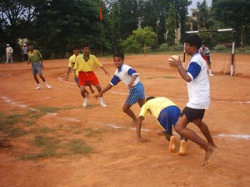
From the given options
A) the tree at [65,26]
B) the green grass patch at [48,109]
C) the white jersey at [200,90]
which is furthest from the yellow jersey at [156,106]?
the tree at [65,26]

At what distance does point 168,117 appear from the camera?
4.62 metres

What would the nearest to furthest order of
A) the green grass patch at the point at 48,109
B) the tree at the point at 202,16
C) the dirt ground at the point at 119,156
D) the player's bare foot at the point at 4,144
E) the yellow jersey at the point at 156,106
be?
the dirt ground at the point at 119,156, the yellow jersey at the point at 156,106, the player's bare foot at the point at 4,144, the green grass patch at the point at 48,109, the tree at the point at 202,16

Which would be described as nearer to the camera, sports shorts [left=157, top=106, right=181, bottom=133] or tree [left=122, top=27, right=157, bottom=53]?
sports shorts [left=157, top=106, right=181, bottom=133]

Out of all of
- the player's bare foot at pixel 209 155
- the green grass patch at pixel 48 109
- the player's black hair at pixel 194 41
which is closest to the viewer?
the player's black hair at pixel 194 41

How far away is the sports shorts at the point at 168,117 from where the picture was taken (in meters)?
4.62

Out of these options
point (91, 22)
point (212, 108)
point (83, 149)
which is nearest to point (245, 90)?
point (212, 108)

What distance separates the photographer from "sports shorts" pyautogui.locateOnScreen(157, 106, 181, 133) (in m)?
4.62

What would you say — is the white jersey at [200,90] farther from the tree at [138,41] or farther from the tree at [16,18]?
the tree at [138,41]

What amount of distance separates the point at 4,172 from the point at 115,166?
4.94 ft

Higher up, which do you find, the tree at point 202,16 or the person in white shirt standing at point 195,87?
the tree at point 202,16

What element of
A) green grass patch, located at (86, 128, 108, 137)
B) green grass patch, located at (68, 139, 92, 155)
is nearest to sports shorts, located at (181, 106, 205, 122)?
green grass patch, located at (68, 139, 92, 155)

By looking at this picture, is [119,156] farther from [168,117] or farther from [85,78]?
[85,78]

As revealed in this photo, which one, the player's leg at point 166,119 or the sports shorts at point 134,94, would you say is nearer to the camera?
the player's leg at point 166,119

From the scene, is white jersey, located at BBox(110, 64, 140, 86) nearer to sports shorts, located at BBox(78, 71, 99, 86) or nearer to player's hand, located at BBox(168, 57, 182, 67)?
sports shorts, located at BBox(78, 71, 99, 86)
